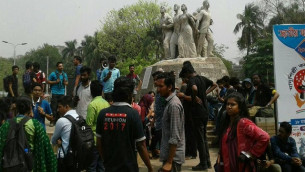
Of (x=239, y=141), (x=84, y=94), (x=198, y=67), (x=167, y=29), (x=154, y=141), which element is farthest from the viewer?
(x=167, y=29)

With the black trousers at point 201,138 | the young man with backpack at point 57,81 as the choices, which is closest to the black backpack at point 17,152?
the black trousers at point 201,138

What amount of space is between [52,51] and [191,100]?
83.7m

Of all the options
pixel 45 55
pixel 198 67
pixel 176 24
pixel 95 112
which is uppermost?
pixel 45 55

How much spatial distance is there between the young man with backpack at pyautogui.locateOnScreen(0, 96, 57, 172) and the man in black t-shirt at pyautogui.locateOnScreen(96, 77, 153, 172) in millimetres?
751

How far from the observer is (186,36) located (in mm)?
14188

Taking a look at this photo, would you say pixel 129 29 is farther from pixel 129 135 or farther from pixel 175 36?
pixel 129 135

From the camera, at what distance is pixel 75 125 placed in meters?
4.64

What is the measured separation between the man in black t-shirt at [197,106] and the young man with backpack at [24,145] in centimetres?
279

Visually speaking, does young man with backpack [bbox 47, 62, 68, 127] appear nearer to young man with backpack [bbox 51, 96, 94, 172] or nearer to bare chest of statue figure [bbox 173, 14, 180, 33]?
young man with backpack [bbox 51, 96, 94, 172]

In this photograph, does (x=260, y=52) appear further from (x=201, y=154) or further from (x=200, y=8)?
(x=201, y=154)

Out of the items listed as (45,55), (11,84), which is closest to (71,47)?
(45,55)

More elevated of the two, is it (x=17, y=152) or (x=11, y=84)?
(x=11, y=84)

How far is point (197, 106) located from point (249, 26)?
4016 cm

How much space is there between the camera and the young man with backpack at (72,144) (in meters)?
4.59
